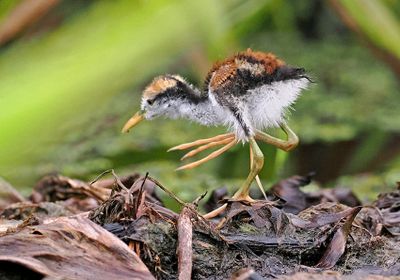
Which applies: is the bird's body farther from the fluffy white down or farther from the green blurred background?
the green blurred background

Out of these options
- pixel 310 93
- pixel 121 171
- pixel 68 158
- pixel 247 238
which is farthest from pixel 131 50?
pixel 310 93

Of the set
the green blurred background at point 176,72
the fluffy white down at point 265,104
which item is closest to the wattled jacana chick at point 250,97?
the fluffy white down at point 265,104

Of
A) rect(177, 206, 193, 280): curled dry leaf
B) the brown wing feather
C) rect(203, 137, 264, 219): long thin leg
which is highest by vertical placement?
the brown wing feather

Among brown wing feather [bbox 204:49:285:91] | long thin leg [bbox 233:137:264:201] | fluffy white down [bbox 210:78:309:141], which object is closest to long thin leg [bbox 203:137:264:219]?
long thin leg [bbox 233:137:264:201]

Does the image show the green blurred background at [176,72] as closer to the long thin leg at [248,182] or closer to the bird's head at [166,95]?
the bird's head at [166,95]

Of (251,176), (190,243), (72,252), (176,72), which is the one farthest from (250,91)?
(176,72)

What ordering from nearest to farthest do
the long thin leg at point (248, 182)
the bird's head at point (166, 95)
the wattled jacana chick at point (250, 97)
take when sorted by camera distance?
the long thin leg at point (248, 182)
the wattled jacana chick at point (250, 97)
the bird's head at point (166, 95)
